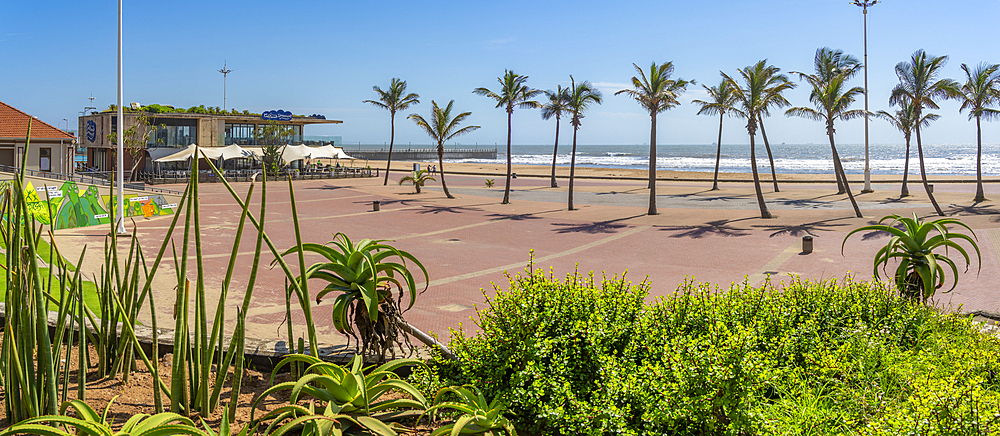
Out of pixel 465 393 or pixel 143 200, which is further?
pixel 143 200

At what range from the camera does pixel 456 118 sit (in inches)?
1443

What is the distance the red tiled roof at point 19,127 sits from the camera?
34938mm

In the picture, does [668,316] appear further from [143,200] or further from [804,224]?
[143,200]

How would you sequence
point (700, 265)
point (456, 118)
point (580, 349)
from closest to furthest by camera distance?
point (580, 349)
point (700, 265)
point (456, 118)

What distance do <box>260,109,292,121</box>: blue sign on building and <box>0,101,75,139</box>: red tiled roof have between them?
18391mm

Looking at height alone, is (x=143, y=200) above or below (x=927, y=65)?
below

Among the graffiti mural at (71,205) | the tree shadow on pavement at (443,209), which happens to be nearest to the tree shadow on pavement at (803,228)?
the tree shadow on pavement at (443,209)

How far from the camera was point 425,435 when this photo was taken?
3826mm

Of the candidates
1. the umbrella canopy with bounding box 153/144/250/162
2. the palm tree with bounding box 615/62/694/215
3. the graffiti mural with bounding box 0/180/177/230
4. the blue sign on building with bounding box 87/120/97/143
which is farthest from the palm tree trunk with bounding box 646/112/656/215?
the blue sign on building with bounding box 87/120/97/143

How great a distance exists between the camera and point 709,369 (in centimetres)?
411

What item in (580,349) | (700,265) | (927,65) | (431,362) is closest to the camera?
(580,349)

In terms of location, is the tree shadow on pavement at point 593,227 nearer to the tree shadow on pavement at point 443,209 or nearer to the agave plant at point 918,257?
the tree shadow on pavement at point 443,209

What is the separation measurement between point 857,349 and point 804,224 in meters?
19.8

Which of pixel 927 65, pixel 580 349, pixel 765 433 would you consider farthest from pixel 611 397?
pixel 927 65
